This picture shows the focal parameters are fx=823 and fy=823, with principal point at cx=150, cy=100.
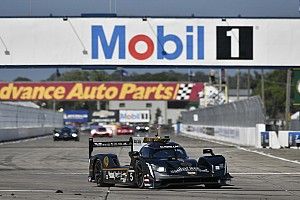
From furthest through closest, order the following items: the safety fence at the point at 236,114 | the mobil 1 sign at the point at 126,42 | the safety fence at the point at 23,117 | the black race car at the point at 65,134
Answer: the black race car at the point at 65,134 < the safety fence at the point at 23,117 < the safety fence at the point at 236,114 < the mobil 1 sign at the point at 126,42

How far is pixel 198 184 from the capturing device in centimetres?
1877

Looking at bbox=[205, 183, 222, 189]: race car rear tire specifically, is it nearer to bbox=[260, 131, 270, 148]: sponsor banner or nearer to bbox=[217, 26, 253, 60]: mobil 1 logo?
bbox=[217, 26, 253, 60]: mobil 1 logo

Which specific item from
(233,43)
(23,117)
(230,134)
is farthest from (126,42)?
(23,117)

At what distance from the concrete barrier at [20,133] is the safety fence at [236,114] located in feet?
54.4

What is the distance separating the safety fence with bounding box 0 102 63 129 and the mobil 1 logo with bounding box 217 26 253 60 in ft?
85.6

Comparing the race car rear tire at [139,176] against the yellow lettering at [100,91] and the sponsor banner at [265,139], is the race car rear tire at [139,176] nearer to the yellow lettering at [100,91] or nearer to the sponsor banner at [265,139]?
the sponsor banner at [265,139]

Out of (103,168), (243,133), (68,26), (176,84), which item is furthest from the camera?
(176,84)

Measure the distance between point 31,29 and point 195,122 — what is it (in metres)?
54.6

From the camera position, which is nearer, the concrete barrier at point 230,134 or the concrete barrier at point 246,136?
the concrete barrier at point 246,136

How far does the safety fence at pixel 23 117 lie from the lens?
2473 inches

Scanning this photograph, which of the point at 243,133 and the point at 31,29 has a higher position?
the point at 31,29

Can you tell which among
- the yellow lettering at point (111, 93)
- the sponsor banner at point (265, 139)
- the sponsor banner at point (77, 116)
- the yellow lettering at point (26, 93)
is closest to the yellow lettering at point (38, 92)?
the yellow lettering at point (26, 93)

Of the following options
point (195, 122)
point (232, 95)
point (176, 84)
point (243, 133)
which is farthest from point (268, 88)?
point (243, 133)

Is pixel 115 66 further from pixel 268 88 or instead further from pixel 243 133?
pixel 268 88
